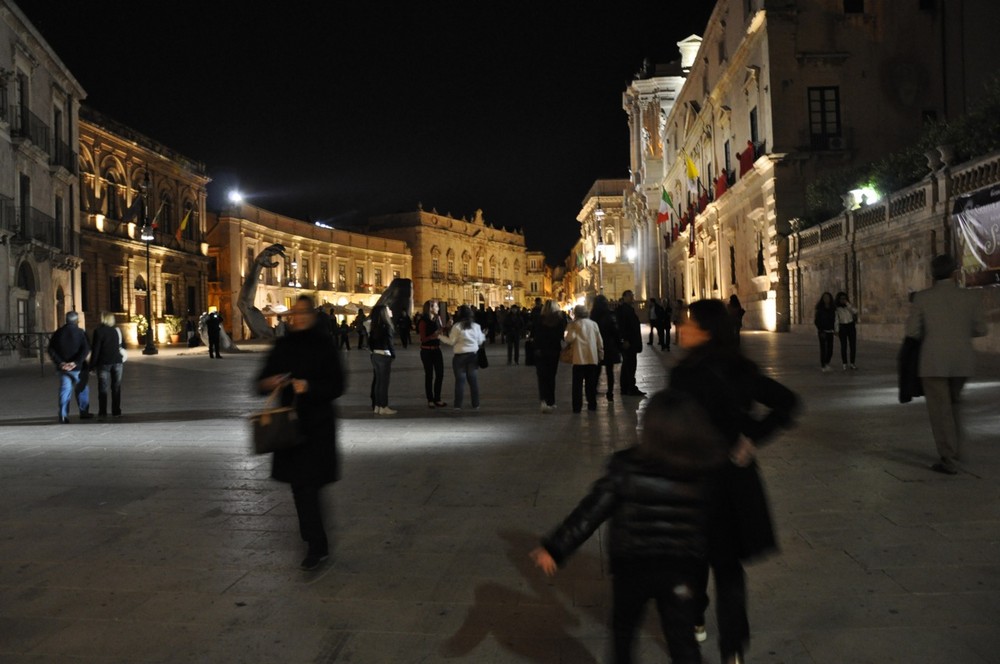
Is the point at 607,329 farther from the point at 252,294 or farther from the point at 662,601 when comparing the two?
the point at 252,294

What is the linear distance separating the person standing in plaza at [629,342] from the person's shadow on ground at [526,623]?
26.0 feet

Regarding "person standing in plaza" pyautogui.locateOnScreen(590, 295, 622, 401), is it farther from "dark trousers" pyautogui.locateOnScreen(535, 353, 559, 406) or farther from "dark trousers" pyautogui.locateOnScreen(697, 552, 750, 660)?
"dark trousers" pyautogui.locateOnScreen(697, 552, 750, 660)

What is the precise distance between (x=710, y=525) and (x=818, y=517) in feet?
8.80

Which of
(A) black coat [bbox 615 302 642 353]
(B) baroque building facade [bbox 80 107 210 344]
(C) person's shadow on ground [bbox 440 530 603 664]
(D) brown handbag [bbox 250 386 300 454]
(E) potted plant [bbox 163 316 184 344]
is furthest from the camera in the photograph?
(E) potted plant [bbox 163 316 184 344]

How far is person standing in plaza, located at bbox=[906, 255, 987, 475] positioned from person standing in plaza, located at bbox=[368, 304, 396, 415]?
21.9 feet

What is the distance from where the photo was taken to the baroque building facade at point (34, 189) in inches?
1035

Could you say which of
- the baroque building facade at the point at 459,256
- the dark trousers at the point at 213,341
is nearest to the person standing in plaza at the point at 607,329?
the dark trousers at the point at 213,341

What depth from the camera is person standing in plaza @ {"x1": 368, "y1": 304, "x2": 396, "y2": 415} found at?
11117mm

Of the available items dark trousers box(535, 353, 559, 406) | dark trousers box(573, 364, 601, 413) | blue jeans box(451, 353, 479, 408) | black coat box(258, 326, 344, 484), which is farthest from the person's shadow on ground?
blue jeans box(451, 353, 479, 408)

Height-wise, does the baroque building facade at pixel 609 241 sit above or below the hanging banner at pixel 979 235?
above

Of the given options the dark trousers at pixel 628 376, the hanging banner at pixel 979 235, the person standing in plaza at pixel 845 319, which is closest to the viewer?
the dark trousers at pixel 628 376

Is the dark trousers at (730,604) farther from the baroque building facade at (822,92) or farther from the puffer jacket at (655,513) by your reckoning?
the baroque building facade at (822,92)

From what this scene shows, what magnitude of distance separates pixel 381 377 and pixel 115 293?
120ft

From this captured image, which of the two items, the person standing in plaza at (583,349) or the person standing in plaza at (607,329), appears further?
the person standing in plaza at (607,329)
